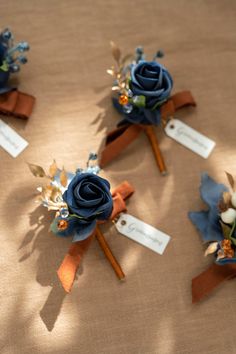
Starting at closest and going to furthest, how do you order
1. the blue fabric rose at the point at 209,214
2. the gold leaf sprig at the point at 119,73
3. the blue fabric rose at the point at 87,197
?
the blue fabric rose at the point at 87,197 < the blue fabric rose at the point at 209,214 < the gold leaf sprig at the point at 119,73

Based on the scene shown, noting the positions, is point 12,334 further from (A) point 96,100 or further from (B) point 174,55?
(B) point 174,55

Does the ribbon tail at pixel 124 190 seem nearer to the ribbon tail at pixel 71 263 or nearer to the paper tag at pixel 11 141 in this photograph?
the ribbon tail at pixel 71 263

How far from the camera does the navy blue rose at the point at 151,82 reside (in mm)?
1102

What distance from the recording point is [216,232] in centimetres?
106

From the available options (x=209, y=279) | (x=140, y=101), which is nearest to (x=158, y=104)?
(x=140, y=101)

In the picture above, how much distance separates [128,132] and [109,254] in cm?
30

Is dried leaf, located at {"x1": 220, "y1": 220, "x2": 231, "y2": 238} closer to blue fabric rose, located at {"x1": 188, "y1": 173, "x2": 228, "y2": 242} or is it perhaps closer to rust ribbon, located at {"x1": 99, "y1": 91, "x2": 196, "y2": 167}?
blue fabric rose, located at {"x1": 188, "y1": 173, "x2": 228, "y2": 242}

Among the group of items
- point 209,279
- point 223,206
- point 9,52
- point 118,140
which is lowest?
point 209,279

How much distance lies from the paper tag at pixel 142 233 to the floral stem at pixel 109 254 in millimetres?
51

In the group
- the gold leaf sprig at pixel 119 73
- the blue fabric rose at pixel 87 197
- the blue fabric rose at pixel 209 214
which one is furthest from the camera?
the gold leaf sprig at pixel 119 73

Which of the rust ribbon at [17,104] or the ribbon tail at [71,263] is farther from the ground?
the rust ribbon at [17,104]

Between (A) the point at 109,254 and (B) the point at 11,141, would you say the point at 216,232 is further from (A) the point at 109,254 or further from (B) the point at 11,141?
(B) the point at 11,141

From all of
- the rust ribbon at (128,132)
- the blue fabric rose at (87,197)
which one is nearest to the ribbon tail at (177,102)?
the rust ribbon at (128,132)

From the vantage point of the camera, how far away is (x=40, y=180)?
112cm
